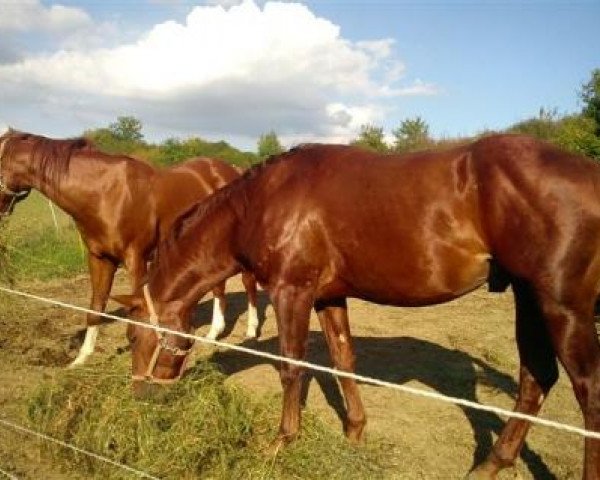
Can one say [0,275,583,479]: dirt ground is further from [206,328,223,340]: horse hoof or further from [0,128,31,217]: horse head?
[0,128,31,217]: horse head

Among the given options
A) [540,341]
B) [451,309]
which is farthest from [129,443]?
[451,309]

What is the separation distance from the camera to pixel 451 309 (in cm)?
827

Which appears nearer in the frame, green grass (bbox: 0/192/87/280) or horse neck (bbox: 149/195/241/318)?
horse neck (bbox: 149/195/241/318)

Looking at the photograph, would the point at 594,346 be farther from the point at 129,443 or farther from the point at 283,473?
the point at 129,443

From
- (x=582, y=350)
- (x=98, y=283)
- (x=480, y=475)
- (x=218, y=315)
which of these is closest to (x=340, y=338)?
(x=480, y=475)

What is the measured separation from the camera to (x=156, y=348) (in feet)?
12.6

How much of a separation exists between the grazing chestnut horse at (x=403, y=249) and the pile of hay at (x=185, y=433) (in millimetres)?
192

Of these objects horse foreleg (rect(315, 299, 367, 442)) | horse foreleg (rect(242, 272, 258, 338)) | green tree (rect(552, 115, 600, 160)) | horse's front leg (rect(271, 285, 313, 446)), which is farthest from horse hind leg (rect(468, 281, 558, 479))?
green tree (rect(552, 115, 600, 160))

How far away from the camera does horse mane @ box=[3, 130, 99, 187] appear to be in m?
5.64

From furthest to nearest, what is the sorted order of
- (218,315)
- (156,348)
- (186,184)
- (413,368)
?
1. (218,315)
2. (186,184)
3. (413,368)
4. (156,348)

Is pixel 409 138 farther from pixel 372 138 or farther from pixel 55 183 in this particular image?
pixel 55 183

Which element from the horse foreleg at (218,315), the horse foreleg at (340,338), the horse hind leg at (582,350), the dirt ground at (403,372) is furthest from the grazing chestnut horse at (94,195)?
the horse hind leg at (582,350)

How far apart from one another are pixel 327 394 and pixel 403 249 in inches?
82.0

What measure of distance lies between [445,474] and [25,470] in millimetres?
2646
